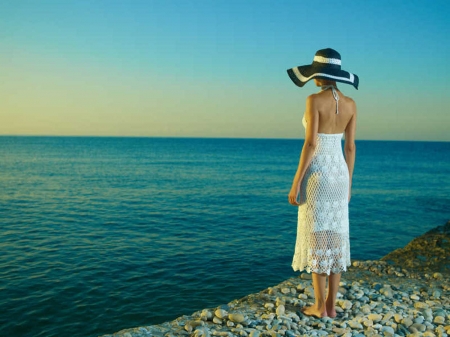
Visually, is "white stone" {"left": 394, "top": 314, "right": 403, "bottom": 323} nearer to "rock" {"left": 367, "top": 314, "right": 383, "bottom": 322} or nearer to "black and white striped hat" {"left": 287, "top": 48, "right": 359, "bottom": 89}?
"rock" {"left": 367, "top": 314, "right": 383, "bottom": 322}

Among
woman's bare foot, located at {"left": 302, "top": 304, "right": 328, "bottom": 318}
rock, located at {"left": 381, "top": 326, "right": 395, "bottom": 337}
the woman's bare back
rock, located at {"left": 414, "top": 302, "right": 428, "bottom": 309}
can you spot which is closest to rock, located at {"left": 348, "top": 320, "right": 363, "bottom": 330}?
rock, located at {"left": 381, "top": 326, "right": 395, "bottom": 337}

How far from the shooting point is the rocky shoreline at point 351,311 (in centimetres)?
491

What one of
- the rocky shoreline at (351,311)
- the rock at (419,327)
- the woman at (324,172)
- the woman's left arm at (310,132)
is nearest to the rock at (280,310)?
the rocky shoreline at (351,311)

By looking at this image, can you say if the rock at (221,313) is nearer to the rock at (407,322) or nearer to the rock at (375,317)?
the rock at (375,317)

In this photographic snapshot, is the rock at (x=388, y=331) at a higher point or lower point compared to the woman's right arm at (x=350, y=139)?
lower

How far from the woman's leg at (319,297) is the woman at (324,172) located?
15 mm

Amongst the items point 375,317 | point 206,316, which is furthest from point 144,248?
point 375,317

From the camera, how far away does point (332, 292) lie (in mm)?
5219

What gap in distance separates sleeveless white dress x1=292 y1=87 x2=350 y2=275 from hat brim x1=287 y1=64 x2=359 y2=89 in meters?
0.21

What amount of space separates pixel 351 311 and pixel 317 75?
132 inches

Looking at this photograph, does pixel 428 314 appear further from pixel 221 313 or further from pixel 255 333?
pixel 221 313

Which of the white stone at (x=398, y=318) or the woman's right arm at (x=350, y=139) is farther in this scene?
the white stone at (x=398, y=318)

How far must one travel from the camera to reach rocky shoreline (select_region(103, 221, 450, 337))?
4.91 m

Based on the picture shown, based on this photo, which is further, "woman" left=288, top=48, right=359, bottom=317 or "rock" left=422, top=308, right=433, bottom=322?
"rock" left=422, top=308, right=433, bottom=322
